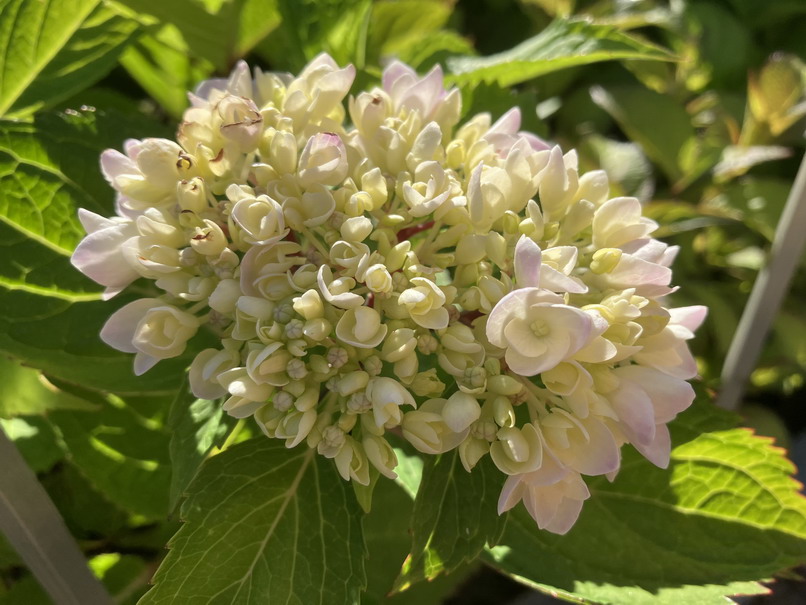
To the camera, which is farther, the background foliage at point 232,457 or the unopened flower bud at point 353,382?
the background foliage at point 232,457

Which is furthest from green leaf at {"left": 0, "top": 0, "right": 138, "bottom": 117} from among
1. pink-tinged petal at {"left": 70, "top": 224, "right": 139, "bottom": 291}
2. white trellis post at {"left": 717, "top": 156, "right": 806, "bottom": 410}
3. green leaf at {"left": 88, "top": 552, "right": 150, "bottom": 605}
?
white trellis post at {"left": 717, "top": 156, "right": 806, "bottom": 410}

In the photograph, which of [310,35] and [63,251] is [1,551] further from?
[310,35]

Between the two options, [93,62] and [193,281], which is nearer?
[193,281]

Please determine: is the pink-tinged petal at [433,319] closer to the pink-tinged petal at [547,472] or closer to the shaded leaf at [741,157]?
the pink-tinged petal at [547,472]

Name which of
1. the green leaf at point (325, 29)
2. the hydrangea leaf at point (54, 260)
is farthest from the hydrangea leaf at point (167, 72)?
the hydrangea leaf at point (54, 260)

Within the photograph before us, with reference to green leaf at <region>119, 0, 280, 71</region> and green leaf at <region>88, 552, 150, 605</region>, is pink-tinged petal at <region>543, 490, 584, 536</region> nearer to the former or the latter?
green leaf at <region>88, 552, 150, 605</region>

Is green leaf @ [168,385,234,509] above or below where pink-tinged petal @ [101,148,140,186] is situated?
below

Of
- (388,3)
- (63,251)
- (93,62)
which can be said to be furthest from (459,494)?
(388,3)
